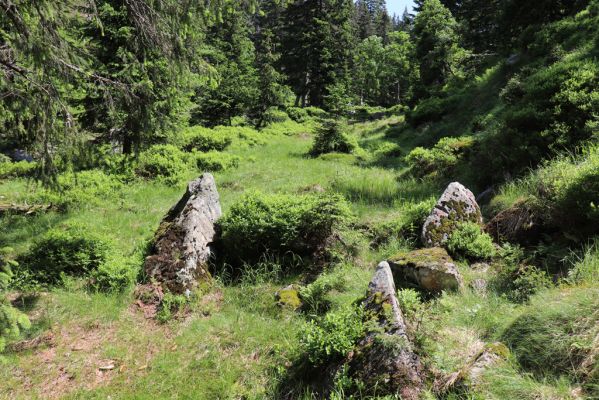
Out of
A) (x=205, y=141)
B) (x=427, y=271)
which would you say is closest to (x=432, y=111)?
(x=205, y=141)

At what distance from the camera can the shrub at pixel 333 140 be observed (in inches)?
707

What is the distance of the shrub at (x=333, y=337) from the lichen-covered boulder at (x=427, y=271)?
137cm

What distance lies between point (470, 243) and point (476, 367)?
302 cm

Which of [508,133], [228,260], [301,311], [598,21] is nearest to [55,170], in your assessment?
[228,260]

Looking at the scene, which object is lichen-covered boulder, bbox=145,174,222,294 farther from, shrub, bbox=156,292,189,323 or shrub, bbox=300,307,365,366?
shrub, bbox=300,307,365,366

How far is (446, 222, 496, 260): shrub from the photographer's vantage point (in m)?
6.02

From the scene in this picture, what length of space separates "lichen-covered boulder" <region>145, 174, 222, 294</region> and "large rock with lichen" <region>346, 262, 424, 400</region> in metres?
3.39

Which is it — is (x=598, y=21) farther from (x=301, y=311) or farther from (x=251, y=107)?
(x=251, y=107)

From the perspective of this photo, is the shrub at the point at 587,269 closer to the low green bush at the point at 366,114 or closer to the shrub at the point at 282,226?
the shrub at the point at 282,226

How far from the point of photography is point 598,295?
11.0ft

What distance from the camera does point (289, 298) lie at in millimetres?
5988

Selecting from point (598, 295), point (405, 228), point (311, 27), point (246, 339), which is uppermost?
point (311, 27)

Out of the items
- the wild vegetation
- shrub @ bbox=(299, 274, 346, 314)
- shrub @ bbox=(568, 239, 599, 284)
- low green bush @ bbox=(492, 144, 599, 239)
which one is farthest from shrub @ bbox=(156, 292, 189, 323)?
low green bush @ bbox=(492, 144, 599, 239)

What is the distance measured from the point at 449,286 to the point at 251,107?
25.7m
